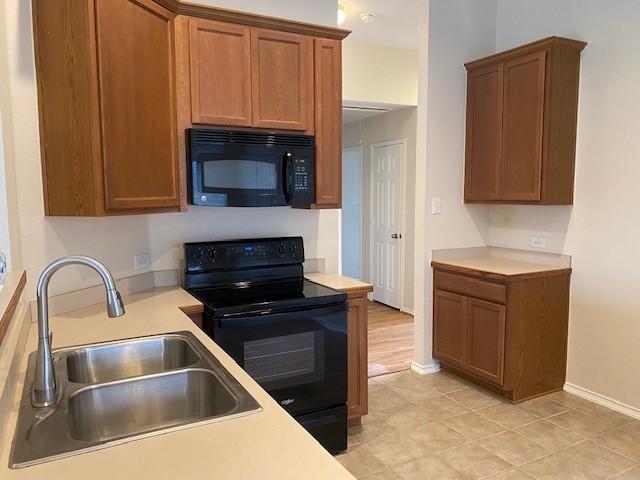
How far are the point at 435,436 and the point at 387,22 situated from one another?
3440mm

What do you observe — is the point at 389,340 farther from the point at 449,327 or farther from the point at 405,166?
the point at 405,166

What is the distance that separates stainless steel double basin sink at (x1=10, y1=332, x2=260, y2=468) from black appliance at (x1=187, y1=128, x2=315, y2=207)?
0.96m

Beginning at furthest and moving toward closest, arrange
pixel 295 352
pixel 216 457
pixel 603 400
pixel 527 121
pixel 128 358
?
1. pixel 527 121
2. pixel 603 400
3. pixel 295 352
4. pixel 128 358
5. pixel 216 457

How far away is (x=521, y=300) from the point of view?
3.13m

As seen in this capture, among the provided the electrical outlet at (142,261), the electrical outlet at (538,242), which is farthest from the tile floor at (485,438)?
the electrical outlet at (142,261)

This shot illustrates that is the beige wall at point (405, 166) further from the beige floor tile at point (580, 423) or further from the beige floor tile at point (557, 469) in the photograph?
the beige floor tile at point (557, 469)

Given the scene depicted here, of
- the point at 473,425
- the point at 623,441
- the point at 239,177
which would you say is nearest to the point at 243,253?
the point at 239,177

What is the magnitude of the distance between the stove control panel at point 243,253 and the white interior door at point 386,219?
2.84 meters

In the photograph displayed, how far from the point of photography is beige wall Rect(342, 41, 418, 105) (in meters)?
4.86

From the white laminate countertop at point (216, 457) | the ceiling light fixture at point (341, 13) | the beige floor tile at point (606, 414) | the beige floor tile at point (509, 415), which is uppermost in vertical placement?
the ceiling light fixture at point (341, 13)

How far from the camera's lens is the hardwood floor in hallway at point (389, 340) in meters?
3.93

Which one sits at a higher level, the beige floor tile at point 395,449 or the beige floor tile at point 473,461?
the beige floor tile at point 473,461

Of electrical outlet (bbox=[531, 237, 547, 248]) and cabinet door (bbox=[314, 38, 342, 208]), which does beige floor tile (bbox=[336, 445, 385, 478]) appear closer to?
cabinet door (bbox=[314, 38, 342, 208])

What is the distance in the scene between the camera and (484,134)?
3582mm
